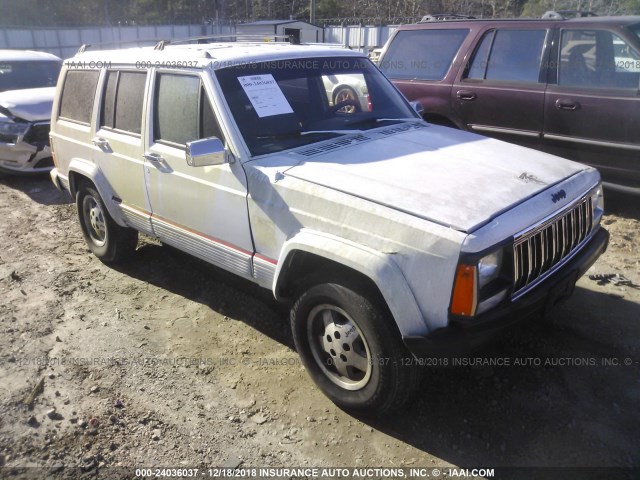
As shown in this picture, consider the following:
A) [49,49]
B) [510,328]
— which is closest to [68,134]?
[510,328]

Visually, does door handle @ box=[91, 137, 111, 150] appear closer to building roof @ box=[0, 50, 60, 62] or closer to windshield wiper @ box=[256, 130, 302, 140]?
windshield wiper @ box=[256, 130, 302, 140]

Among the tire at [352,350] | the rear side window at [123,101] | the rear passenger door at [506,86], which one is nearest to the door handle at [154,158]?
the rear side window at [123,101]

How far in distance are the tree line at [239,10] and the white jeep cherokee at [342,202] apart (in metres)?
26.1

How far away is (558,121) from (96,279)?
490 cm

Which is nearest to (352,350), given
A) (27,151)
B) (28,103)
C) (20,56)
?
(27,151)

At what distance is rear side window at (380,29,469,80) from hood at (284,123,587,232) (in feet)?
10.0

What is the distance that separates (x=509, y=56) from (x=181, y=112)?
4013 mm

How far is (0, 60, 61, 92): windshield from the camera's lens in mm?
8773

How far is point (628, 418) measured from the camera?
2.98 meters

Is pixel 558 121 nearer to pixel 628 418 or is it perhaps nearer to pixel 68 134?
pixel 628 418

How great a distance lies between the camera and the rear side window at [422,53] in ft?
21.2

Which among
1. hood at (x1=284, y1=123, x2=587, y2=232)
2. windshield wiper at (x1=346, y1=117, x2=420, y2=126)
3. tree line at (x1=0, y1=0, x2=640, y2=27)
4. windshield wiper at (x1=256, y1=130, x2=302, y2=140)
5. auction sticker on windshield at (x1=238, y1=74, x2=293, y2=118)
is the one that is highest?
tree line at (x1=0, y1=0, x2=640, y2=27)

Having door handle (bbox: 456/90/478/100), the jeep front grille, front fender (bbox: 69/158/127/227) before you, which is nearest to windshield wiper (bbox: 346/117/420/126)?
the jeep front grille

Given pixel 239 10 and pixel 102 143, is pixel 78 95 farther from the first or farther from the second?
pixel 239 10
